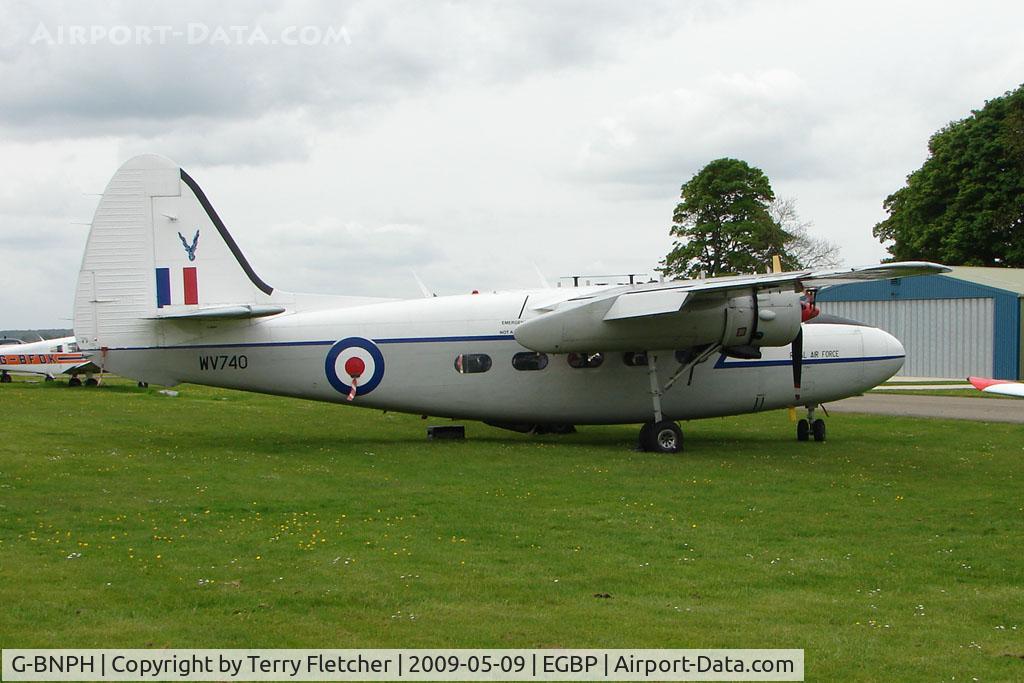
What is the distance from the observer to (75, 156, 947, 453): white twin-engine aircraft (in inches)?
735

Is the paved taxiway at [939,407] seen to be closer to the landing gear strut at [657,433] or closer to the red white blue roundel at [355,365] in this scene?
the landing gear strut at [657,433]

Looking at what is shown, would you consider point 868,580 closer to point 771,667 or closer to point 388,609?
point 771,667

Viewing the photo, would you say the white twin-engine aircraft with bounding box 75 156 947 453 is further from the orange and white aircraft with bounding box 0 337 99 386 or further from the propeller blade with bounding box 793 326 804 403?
the orange and white aircraft with bounding box 0 337 99 386

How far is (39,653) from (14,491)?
24.4 feet

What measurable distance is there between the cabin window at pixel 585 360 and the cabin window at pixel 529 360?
505 mm

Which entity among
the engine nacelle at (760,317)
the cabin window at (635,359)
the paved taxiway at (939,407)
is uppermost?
the engine nacelle at (760,317)

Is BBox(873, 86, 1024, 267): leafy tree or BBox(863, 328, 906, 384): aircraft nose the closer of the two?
BBox(863, 328, 906, 384): aircraft nose

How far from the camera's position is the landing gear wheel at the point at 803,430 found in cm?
2150

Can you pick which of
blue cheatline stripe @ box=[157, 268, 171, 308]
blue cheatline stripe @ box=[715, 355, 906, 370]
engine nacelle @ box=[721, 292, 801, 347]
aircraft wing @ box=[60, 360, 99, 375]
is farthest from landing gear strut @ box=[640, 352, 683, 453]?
aircraft wing @ box=[60, 360, 99, 375]

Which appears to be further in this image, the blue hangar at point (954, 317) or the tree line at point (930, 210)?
the tree line at point (930, 210)

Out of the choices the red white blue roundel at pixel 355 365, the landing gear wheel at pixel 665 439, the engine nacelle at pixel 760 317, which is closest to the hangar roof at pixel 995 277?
the engine nacelle at pixel 760 317

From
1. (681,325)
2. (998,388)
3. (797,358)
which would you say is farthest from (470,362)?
(998,388)

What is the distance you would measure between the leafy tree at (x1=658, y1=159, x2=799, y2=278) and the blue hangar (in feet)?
32.3

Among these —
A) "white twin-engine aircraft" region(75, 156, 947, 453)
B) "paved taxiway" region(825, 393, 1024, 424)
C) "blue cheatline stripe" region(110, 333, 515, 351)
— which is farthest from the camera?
"paved taxiway" region(825, 393, 1024, 424)
